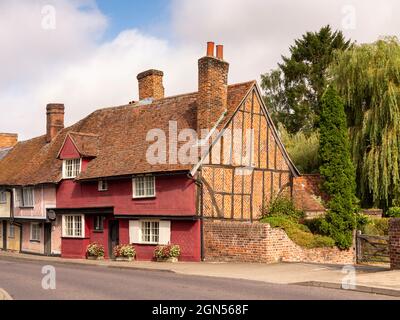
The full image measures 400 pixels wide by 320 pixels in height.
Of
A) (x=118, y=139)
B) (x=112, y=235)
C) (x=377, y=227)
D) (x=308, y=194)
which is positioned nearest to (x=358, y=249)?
(x=377, y=227)

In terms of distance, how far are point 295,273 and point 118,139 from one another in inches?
574

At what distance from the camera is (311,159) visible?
111 feet

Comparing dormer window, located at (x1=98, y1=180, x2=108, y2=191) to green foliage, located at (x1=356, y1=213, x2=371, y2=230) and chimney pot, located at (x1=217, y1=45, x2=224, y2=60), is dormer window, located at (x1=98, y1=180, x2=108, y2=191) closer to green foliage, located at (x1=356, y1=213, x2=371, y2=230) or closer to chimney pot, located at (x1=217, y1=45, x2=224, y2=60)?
chimney pot, located at (x1=217, y1=45, x2=224, y2=60)

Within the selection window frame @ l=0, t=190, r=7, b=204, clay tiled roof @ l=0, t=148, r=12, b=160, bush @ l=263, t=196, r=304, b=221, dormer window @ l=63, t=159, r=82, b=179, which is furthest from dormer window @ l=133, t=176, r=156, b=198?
clay tiled roof @ l=0, t=148, r=12, b=160

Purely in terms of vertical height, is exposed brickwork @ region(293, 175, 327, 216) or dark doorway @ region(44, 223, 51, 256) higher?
exposed brickwork @ region(293, 175, 327, 216)

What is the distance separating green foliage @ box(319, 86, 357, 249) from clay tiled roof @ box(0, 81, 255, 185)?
4142 mm

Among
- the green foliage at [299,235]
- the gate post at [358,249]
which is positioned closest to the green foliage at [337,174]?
the gate post at [358,249]

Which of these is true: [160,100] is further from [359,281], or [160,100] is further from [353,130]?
[359,281]

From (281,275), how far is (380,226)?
38.4 ft

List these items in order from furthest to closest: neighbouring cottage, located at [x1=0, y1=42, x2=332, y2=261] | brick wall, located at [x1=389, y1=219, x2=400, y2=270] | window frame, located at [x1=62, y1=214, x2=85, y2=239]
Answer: window frame, located at [x1=62, y1=214, x2=85, y2=239], neighbouring cottage, located at [x1=0, y1=42, x2=332, y2=261], brick wall, located at [x1=389, y1=219, x2=400, y2=270]

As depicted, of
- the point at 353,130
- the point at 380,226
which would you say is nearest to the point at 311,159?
the point at 353,130

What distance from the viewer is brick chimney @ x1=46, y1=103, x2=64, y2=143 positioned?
35781 mm

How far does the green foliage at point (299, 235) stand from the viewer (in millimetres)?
22688
